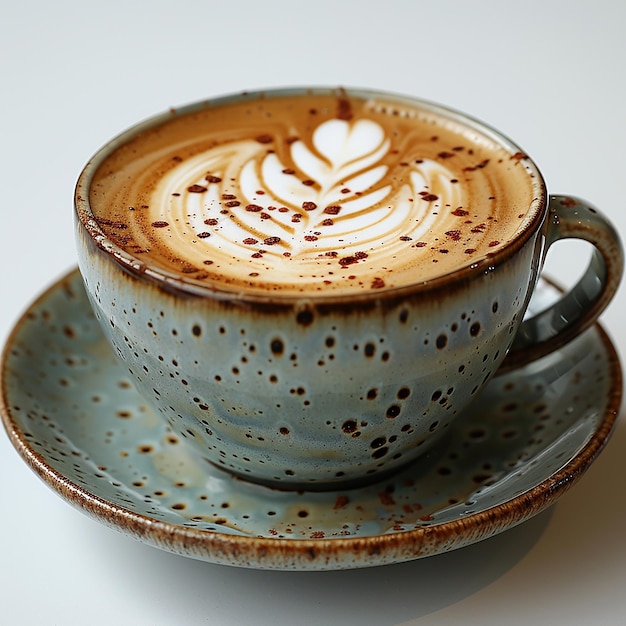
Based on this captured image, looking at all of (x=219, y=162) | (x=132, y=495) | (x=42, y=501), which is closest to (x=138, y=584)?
(x=132, y=495)

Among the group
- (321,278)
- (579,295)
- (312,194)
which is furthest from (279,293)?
(579,295)

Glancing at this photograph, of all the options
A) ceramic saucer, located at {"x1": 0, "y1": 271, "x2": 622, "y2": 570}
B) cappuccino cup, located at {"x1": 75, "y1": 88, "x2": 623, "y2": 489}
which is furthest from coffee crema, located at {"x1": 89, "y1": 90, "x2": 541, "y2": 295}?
ceramic saucer, located at {"x1": 0, "y1": 271, "x2": 622, "y2": 570}

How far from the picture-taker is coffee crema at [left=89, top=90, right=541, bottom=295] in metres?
1.15

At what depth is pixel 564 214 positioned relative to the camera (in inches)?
50.2

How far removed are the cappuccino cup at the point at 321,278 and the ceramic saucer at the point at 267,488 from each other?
0.04 m

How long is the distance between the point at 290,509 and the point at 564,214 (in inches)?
16.9

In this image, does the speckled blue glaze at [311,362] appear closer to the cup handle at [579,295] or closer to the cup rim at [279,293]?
the cup rim at [279,293]

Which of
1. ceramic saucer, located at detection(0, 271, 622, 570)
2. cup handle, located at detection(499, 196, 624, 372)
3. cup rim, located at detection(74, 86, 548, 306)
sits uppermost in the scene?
cup rim, located at detection(74, 86, 548, 306)

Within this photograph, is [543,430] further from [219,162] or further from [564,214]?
[219,162]

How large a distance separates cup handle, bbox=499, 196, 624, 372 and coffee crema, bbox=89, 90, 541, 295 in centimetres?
7

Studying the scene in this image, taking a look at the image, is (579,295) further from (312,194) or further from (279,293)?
(279,293)

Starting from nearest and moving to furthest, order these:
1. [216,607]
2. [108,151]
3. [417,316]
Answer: [417,316], [216,607], [108,151]

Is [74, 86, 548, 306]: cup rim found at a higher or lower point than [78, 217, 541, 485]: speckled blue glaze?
higher

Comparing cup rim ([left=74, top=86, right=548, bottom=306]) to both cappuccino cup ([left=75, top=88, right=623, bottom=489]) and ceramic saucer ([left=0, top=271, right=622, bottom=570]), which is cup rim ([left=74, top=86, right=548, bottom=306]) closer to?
cappuccino cup ([left=75, top=88, right=623, bottom=489])
